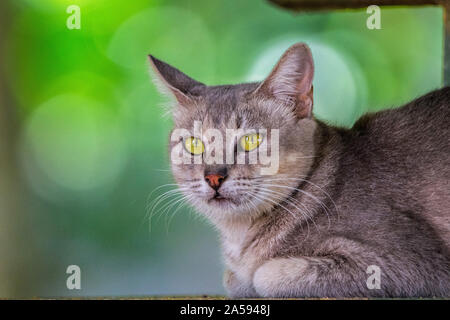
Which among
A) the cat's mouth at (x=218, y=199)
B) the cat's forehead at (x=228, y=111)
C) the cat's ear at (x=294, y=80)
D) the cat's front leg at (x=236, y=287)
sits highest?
the cat's ear at (x=294, y=80)

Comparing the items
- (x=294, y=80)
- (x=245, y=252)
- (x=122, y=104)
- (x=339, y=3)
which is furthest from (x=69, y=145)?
(x=339, y=3)

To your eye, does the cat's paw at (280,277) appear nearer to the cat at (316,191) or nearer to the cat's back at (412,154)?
the cat at (316,191)

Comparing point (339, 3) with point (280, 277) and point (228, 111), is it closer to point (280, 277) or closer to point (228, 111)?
point (228, 111)

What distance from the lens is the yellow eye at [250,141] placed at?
2293 mm

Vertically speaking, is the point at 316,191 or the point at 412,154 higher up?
the point at 412,154

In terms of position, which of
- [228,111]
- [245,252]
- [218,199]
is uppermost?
[228,111]

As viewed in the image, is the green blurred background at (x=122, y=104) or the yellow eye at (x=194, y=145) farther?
the green blurred background at (x=122, y=104)

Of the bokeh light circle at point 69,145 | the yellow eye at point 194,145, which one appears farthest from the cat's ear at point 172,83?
the bokeh light circle at point 69,145

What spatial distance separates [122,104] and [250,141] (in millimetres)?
826

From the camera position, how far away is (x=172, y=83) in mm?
2490

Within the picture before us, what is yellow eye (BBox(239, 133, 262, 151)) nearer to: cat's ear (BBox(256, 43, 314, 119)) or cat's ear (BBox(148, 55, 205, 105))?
cat's ear (BBox(256, 43, 314, 119))
